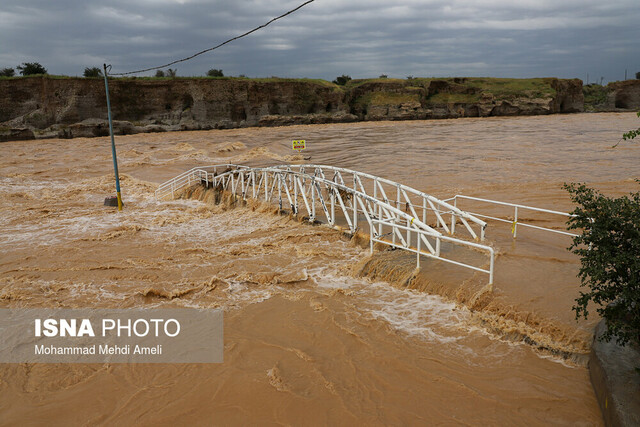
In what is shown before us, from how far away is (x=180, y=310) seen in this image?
9.50 m

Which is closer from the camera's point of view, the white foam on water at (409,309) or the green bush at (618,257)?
the green bush at (618,257)

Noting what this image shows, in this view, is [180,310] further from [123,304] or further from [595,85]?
[595,85]

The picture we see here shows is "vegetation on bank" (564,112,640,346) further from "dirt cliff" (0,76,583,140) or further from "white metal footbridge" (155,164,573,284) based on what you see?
"dirt cliff" (0,76,583,140)

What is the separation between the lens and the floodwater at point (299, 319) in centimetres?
618

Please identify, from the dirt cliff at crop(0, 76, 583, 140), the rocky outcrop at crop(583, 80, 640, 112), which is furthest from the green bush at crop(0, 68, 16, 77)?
the rocky outcrop at crop(583, 80, 640, 112)

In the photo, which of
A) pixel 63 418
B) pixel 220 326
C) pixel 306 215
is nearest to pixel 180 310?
pixel 220 326

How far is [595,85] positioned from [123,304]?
11978 cm

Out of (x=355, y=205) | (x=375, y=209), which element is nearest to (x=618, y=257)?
(x=355, y=205)

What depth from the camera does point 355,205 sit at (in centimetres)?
1280

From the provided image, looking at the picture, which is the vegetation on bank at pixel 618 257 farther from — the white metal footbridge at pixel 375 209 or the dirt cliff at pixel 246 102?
the dirt cliff at pixel 246 102

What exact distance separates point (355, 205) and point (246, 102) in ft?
192

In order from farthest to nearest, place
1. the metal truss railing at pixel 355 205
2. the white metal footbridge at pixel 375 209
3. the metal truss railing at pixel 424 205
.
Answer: the metal truss railing at pixel 424 205 < the white metal footbridge at pixel 375 209 < the metal truss railing at pixel 355 205

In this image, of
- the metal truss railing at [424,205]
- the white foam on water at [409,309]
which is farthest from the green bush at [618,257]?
the metal truss railing at [424,205]

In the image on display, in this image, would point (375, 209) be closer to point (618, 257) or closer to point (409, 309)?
point (409, 309)
